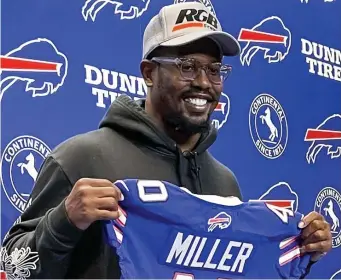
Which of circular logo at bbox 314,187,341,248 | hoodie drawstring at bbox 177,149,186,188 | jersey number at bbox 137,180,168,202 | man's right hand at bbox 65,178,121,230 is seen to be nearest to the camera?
man's right hand at bbox 65,178,121,230

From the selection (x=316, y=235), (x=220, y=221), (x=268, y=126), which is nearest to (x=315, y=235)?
(x=316, y=235)

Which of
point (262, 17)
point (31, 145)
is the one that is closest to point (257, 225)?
point (31, 145)

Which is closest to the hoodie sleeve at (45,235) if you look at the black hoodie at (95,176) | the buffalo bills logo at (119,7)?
the black hoodie at (95,176)

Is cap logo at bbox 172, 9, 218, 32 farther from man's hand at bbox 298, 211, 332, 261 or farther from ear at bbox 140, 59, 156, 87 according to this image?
man's hand at bbox 298, 211, 332, 261

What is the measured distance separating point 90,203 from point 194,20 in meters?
0.40

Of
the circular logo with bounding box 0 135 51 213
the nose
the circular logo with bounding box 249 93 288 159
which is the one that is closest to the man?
the nose

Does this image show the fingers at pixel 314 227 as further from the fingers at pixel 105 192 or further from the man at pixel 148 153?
the fingers at pixel 105 192

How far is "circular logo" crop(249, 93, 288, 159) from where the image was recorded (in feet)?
7.13

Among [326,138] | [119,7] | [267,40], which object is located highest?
[119,7]

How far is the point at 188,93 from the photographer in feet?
3.69

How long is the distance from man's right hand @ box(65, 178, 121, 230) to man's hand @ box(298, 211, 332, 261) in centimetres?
40

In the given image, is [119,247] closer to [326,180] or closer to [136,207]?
[136,207]

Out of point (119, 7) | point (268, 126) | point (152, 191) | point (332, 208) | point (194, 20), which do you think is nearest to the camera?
point (152, 191)

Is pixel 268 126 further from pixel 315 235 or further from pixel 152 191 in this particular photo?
pixel 152 191
